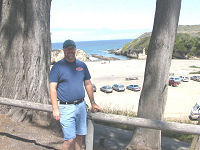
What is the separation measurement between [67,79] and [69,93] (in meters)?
0.21

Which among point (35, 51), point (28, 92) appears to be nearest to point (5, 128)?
point (28, 92)

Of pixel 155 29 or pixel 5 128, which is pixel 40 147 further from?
pixel 155 29

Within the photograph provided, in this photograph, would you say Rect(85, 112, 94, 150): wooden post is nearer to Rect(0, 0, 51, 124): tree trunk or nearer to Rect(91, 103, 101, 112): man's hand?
Rect(91, 103, 101, 112): man's hand

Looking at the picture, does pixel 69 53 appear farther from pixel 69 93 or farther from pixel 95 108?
pixel 95 108

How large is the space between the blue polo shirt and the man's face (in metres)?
0.06

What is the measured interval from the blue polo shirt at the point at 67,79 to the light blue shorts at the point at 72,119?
0.13m

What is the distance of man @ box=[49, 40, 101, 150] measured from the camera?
10.9ft

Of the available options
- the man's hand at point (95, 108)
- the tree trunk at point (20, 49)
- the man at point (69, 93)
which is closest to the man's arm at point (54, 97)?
the man at point (69, 93)

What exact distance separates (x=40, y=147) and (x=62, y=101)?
1649 millimetres

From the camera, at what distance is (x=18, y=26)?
17.4 feet

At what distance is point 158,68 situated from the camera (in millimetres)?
4785

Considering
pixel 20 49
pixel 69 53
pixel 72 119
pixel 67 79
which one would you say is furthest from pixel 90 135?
pixel 20 49

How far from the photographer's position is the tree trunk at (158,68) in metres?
4.70

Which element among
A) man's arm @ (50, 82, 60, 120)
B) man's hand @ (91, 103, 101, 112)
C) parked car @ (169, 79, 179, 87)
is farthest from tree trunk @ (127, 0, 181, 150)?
parked car @ (169, 79, 179, 87)
